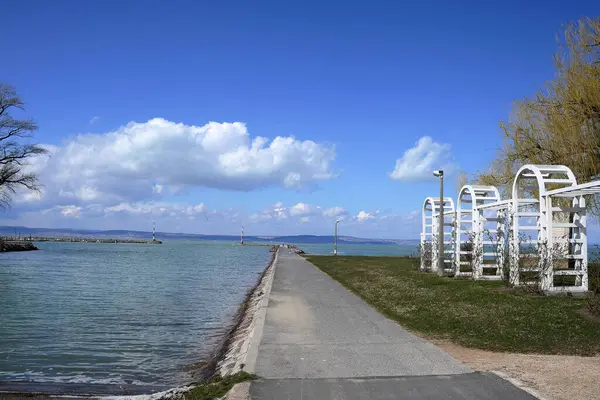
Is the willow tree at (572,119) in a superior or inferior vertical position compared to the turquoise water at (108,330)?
superior

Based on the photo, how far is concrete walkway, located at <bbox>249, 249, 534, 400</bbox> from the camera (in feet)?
21.4

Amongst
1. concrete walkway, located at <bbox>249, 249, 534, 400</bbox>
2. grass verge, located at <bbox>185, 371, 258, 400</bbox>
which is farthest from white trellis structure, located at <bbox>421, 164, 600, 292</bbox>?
grass verge, located at <bbox>185, 371, 258, 400</bbox>

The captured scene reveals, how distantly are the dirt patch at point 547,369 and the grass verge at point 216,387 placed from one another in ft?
11.3

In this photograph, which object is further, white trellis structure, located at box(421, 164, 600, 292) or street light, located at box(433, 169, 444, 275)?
street light, located at box(433, 169, 444, 275)

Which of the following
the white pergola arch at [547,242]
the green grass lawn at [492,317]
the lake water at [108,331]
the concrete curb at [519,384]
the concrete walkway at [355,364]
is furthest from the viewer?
the white pergola arch at [547,242]

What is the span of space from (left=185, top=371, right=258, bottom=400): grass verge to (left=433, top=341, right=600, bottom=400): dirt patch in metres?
3.43

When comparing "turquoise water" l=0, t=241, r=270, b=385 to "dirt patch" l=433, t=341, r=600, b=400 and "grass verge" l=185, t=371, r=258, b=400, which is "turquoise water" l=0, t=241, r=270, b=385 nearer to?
"grass verge" l=185, t=371, r=258, b=400

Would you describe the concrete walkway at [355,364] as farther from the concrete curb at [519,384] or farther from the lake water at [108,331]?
the lake water at [108,331]

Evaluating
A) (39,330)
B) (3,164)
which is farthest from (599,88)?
(3,164)

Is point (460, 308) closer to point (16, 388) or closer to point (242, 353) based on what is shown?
point (242, 353)

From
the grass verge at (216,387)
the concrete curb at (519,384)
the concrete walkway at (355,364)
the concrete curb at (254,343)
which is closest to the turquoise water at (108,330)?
the concrete curb at (254,343)

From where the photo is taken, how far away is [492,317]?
1246 cm

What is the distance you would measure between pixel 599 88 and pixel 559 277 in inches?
298

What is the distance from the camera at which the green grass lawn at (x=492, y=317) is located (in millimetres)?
9766
